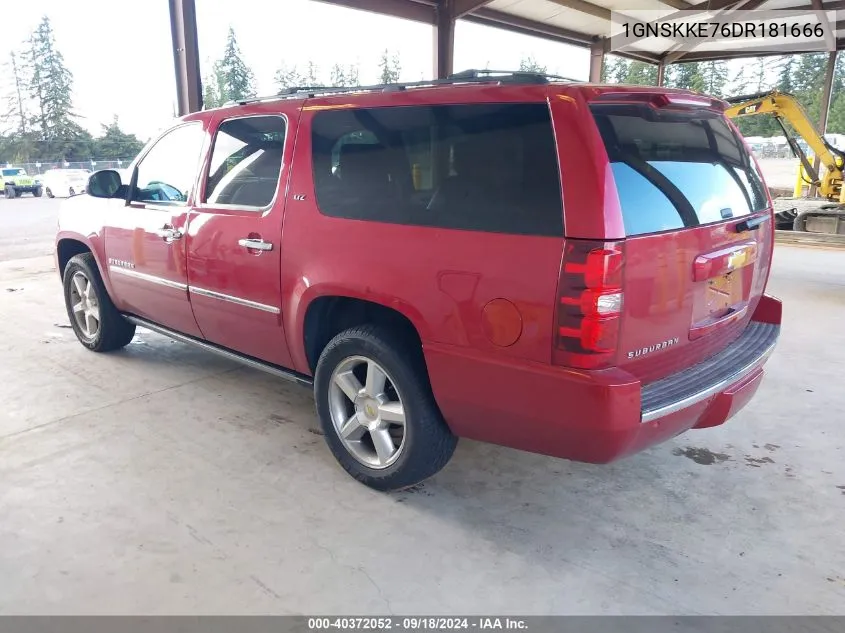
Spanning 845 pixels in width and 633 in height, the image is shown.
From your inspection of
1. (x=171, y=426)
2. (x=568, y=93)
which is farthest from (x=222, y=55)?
(x=568, y=93)

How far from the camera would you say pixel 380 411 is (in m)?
2.76

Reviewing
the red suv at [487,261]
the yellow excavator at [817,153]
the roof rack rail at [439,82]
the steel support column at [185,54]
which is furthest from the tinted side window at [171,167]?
the yellow excavator at [817,153]

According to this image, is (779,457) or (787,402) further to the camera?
(787,402)

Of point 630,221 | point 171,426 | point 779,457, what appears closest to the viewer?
point 630,221

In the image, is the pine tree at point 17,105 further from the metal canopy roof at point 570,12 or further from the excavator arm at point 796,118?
the excavator arm at point 796,118

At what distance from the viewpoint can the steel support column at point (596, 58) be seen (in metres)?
14.4

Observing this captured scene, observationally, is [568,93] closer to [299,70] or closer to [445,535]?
[445,535]

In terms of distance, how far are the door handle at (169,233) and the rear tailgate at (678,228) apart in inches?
100

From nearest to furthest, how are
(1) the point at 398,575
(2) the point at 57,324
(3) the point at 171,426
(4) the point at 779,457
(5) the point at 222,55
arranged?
(1) the point at 398,575 → (4) the point at 779,457 → (3) the point at 171,426 → (2) the point at 57,324 → (5) the point at 222,55

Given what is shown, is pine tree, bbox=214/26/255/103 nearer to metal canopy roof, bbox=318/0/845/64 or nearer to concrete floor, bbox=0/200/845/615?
metal canopy roof, bbox=318/0/845/64

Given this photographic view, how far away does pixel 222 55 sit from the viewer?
706 inches

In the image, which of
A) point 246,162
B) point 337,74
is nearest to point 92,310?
point 246,162

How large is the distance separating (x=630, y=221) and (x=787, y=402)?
2.56 m

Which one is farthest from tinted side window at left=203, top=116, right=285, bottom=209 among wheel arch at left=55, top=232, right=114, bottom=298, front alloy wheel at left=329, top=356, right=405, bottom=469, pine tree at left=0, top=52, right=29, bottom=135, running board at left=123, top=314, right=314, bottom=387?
pine tree at left=0, top=52, right=29, bottom=135
